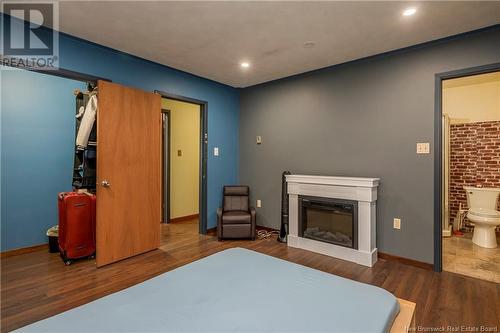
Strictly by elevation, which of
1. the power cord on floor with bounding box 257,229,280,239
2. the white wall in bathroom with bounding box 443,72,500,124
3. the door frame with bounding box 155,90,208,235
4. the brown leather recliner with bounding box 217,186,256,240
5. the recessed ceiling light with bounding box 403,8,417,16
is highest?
the recessed ceiling light with bounding box 403,8,417,16

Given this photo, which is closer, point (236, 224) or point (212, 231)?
point (236, 224)

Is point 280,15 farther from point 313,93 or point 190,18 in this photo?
point 313,93

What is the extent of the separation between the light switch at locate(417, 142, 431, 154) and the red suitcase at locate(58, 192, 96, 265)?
3.92m

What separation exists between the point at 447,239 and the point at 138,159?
4705 millimetres

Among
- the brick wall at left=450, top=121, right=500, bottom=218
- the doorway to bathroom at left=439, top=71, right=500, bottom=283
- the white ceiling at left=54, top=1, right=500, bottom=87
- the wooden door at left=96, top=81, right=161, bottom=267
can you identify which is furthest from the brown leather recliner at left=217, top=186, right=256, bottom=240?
the brick wall at left=450, top=121, right=500, bottom=218

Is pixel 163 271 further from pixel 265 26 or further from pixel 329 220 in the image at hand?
pixel 265 26

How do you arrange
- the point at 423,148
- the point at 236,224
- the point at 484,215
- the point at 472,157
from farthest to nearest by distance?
the point at 472,157 < the point at 236,224 < the point at 484,215 < the point at 423,148

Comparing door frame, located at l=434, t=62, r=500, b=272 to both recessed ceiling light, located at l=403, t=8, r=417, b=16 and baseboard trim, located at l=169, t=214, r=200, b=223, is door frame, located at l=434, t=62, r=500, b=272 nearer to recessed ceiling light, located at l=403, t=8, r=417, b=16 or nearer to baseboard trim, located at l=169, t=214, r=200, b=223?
recessed ceiling light, located at l=403, t=8, r=417, b=16

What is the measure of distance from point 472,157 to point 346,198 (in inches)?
114

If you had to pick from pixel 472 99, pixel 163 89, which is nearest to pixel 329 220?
pixel 163 89

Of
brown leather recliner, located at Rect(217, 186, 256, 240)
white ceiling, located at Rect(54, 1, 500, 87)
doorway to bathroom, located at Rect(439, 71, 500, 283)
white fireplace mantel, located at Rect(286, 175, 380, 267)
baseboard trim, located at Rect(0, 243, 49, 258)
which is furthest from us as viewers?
brown leather recliner, located at Rect(217, 186, 256, 240)

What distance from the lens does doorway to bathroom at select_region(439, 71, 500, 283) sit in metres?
3.65

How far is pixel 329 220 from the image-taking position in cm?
344

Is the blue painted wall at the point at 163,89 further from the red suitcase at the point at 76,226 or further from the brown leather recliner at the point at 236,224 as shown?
the red suitcase at the point at 76,226
